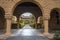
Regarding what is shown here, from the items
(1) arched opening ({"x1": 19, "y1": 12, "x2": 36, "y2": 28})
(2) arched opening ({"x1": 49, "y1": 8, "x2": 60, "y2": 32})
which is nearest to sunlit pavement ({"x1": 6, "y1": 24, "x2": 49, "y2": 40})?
(2) arched opening ({"x1": 49, "y1": 8, "x2": 60, "y2": 32})

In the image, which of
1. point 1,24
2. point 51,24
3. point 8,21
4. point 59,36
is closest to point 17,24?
point 1,24

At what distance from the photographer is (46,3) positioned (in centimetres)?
1723

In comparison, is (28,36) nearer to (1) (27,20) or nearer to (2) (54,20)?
(2) (54,20)

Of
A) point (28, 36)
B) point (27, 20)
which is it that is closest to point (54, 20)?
A: point (28, 36)

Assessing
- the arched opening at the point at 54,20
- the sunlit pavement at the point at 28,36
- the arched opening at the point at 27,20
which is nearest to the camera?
the sunlit pavement at the point at 28,36

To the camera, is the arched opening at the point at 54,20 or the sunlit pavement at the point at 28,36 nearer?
the sunlit pavement at the point at 28,36

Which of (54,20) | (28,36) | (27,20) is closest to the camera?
(28,36)

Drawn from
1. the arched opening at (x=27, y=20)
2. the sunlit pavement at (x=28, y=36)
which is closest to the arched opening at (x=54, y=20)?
the sunlit pavement at (x=28, y=36)

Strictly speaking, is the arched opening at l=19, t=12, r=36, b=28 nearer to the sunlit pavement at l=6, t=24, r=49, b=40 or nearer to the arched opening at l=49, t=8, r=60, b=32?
the arched opening at l=49, t=8, r=60, b=32

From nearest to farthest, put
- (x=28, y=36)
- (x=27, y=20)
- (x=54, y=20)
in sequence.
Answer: (x=28, y=36)
(x=54, y=20)
(x=27, y=20)

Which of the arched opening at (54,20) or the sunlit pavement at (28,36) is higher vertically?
the arched opening at (54,20)

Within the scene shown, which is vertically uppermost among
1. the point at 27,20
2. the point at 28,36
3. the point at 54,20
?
the point at 54,20

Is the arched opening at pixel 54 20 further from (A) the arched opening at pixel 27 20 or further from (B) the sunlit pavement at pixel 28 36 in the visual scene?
(A) the arched opening at pixel 27 20

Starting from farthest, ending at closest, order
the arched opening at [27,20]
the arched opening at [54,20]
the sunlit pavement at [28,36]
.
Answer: the arched opening at [27,20] < the arched opening at [54,20] < the sunlit pavement at [28,36]
